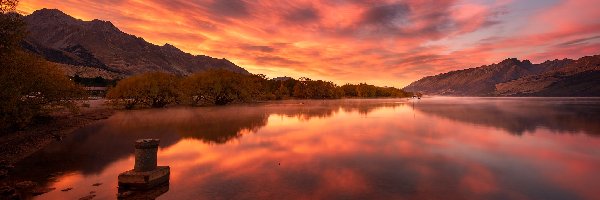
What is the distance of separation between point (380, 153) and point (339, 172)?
24.3 ft

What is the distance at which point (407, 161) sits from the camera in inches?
910

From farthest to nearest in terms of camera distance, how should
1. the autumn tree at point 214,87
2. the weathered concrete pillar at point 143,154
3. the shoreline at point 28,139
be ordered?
the autumn tree at point 214,87
the shoreline at point 28,139
the weathered concrete pillar at point 143,154

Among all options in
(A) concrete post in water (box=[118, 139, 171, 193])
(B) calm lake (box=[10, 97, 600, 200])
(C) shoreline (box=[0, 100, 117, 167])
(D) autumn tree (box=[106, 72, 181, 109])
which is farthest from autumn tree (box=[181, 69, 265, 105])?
(A) concrete post in water (box=[118, 139, 171, 193])

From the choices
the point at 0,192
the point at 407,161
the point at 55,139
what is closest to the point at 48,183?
the point at 0,192

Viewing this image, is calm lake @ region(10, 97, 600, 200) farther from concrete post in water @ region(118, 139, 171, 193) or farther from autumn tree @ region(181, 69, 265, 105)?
autumn tree @ region(181, 69, 265, 105)

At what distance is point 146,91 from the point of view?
8444cm

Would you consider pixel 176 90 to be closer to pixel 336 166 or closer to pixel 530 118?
pixel 336 166

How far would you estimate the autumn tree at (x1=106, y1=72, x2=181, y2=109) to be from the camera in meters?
81.4

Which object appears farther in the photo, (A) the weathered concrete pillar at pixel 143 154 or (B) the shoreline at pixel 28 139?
(B) the shoreline at pixel 28 139

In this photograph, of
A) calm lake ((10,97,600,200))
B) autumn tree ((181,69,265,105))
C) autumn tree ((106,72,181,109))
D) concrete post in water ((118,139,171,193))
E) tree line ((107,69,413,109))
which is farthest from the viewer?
autumn tree ((181,69,265,105))

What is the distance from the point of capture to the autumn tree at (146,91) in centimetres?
8138

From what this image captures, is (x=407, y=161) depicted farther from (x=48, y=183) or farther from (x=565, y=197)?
(x=48, y=183)

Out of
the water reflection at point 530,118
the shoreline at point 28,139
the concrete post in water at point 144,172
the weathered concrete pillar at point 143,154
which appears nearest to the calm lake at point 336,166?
the concrete post in water at point 144,172

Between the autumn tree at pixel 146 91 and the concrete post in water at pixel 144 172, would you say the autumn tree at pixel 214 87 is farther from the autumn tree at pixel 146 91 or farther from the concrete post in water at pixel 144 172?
the concrete post in water at pixel 144 172
